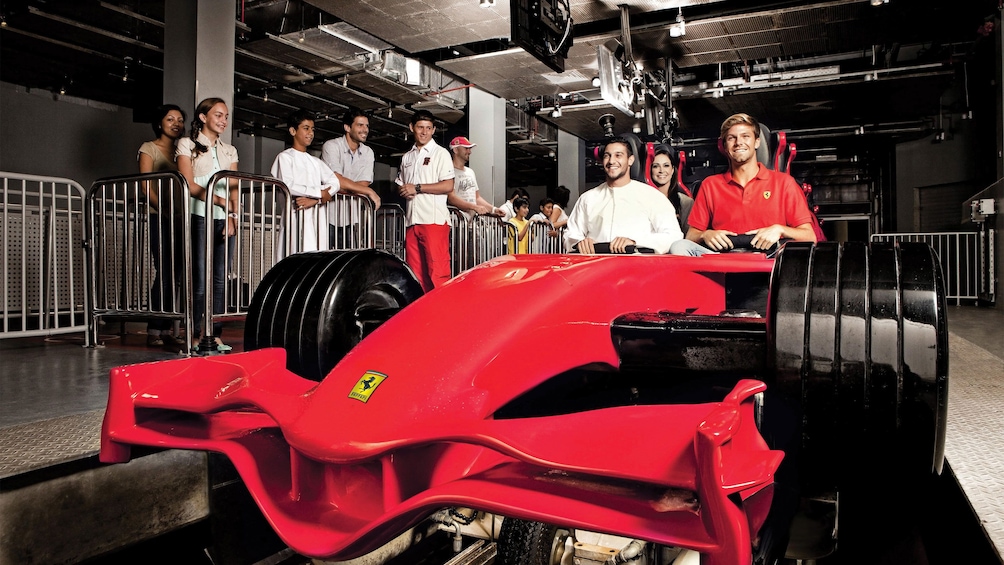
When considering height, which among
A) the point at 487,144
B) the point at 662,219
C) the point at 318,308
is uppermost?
the point at 487,144

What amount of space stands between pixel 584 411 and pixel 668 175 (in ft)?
13.1

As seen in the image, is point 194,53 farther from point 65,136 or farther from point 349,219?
point 65,136

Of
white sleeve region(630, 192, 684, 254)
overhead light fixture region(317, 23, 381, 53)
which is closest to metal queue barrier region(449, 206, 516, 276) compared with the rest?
white sleeve region(630, 192, 684, 254)

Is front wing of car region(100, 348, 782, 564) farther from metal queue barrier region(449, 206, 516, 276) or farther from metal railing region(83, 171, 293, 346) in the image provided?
metal queue barrier region(449, 206, 516, 276)

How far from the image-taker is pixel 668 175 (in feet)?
16.5

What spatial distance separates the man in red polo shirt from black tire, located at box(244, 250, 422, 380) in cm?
161

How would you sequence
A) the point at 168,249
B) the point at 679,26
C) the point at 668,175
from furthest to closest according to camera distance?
1. the point at 679,26
2. the point at 668,175
3. the point at 168,249

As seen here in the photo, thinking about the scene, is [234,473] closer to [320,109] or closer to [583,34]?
[583,34]

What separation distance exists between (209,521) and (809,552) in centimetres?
182

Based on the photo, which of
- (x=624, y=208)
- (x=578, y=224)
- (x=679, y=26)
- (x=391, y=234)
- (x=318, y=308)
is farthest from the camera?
(x=391, y=234)

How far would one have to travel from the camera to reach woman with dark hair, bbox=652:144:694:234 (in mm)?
4895

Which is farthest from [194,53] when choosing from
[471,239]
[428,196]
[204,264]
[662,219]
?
[662,219]

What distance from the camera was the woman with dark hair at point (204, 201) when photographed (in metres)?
3.84

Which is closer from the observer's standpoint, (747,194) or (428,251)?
(747,194)
